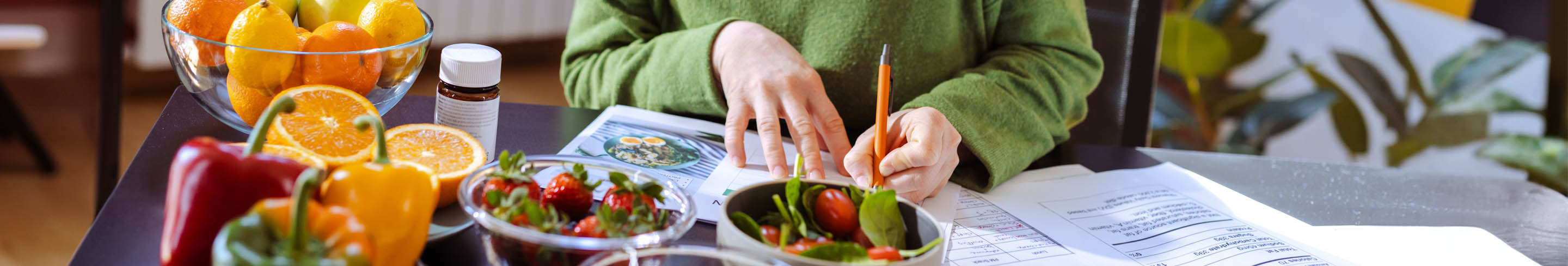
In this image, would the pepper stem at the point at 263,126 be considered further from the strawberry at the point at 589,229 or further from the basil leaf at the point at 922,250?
the basil leaf at the point at 922,250

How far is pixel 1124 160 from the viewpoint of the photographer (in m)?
0.96

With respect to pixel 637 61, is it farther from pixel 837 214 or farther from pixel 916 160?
pixel 837 214

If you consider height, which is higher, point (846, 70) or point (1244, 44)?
point (846, 70)

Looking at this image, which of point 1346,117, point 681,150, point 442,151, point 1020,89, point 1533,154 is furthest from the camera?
point 1346,117

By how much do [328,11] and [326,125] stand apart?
5.9 inches

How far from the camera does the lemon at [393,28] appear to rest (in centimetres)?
74

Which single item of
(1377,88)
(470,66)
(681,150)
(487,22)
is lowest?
(487,22)

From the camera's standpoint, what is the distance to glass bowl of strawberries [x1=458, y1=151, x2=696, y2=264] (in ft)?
1.55

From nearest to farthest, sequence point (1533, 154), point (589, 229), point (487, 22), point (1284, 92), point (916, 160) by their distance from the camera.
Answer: point (589, 229)
point (916, 160)
point (1533, 154)
point (1284, 92)
point (487, 22)

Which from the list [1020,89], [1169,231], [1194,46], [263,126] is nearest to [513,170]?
[263,126]

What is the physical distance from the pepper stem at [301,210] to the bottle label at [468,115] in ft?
1.06

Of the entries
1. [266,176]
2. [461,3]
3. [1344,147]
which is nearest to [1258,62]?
[1344,147]

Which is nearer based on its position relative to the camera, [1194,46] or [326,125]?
[326,125]

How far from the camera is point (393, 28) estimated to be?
29.3 inches
